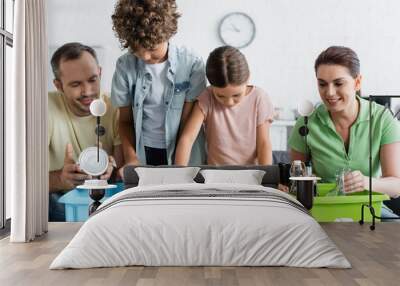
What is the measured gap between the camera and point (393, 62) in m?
6.74

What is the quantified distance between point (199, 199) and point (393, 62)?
10.6 ft

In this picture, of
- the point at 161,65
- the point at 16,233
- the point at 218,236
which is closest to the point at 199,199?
the point at 218,236

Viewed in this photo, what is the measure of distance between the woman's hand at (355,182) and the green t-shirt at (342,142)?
67 mm

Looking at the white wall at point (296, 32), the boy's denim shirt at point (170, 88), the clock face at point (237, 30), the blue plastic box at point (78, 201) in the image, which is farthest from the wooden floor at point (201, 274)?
the clock face at point (237, 30)

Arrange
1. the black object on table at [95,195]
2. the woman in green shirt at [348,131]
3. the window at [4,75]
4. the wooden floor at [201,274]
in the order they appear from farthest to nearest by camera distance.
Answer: the woman in green shirt at [348,131]
the black object on table at [95,195]
the window at [4,75]
the wooden floor at [201,274]

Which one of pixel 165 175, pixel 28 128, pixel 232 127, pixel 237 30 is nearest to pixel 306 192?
pixel 232 127

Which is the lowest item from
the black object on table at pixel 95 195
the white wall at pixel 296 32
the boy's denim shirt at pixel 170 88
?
the black object on table at pixel 95 195

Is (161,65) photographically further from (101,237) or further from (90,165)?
(101,237)

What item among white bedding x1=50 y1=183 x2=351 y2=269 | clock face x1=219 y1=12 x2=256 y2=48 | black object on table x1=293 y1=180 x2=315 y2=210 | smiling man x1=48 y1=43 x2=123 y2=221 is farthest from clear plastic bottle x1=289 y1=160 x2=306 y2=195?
white bedding x1=50 y1=183 x2=351 y2=269

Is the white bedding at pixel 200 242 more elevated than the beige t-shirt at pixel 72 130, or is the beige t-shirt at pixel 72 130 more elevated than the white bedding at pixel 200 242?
the beige t-shirt at pixel 72 130

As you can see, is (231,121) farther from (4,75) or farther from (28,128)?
(4,75)

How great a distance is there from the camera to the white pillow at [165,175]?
249 inches

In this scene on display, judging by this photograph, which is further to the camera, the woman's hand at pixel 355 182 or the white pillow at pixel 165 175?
the woman's hand at pixel 355 182

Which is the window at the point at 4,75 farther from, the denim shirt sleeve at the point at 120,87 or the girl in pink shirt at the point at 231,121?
the girl in pink shirt at the point at 231,121
